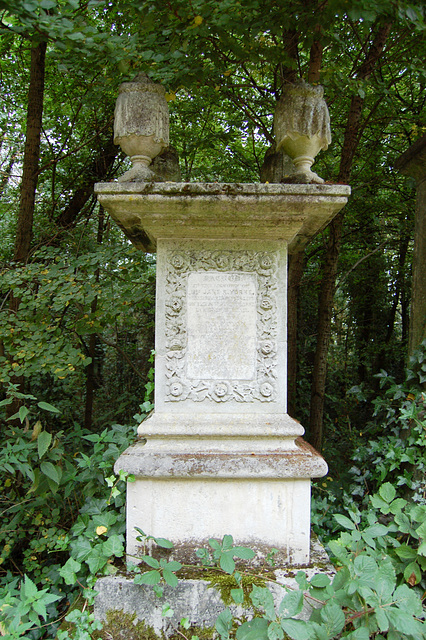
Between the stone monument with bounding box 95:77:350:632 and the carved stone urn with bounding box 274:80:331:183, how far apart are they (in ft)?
0.88

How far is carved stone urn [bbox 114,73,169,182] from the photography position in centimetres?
223

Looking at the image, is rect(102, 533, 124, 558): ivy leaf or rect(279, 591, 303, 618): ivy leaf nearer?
rect(279, 591, 303, 618): ivy leaf

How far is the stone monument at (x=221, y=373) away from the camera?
217cm

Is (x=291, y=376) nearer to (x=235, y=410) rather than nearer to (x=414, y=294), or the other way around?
(x=414, y=294)

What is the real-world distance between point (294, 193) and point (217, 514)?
5.60 feet

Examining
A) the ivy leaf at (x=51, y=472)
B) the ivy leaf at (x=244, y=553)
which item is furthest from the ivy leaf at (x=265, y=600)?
the ivy leaf at (x=51, y=472)

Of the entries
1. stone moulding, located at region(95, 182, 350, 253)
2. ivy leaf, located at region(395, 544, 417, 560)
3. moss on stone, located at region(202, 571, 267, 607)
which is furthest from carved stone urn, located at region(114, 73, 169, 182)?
ivy leaf, located at region(395, 544, 417, 560)

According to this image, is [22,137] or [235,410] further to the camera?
[22,137]

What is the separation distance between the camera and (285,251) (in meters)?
2.45

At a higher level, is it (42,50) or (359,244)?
(42,50)

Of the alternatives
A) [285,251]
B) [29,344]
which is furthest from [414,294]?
[29,344]

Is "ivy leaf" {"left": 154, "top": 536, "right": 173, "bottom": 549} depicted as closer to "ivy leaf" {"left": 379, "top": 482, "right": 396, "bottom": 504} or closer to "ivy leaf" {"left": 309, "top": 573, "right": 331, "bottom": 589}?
"ivy leaf" {"left": 309, "top": 573, "right": 331, "bottom": 589}

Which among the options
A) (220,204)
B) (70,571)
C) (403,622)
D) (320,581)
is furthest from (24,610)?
(220,204)

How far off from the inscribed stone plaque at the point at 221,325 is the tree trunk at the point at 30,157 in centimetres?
254
